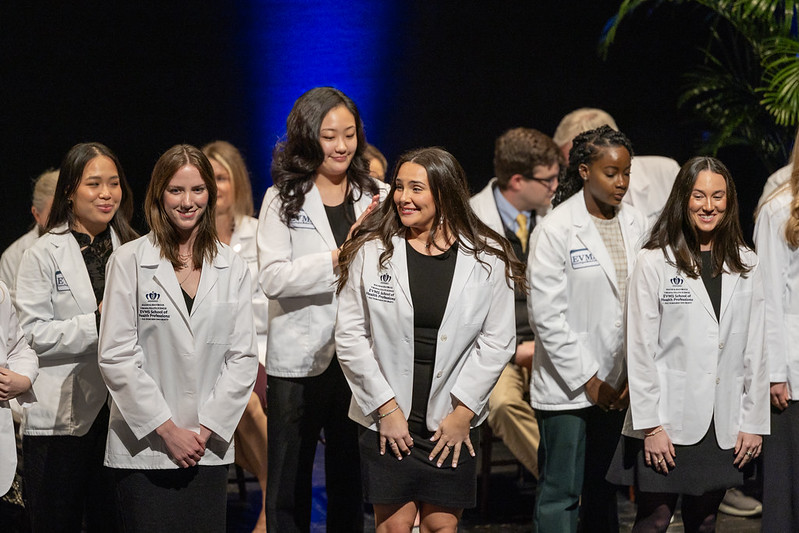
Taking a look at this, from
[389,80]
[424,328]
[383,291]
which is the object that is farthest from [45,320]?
[389,80]

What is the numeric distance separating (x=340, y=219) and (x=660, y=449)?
4.78 ft

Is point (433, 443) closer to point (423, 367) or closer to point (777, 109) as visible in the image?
point (423, 367)

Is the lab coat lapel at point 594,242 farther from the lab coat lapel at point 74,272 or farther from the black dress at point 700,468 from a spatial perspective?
the lab coat lapel at point 74,272

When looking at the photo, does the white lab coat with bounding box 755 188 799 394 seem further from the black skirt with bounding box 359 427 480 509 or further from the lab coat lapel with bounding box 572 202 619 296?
the black skirt with bounding box 359 427 480 509

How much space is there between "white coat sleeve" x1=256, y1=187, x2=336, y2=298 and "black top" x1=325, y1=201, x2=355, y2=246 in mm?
104

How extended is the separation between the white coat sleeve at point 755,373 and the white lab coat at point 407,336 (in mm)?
922

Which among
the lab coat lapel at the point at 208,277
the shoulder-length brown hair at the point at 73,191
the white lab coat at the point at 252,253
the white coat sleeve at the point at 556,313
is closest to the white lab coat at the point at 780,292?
the white coat sleeve at the point at 556,313

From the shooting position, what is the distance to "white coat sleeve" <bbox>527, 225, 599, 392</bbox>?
12.1 ft

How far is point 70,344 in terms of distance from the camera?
341 centimetres

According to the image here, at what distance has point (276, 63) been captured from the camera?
6074 mm

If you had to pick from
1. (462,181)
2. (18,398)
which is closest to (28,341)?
(18,398)

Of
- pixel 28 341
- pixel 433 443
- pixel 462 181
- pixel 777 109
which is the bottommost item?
pixel 433 443

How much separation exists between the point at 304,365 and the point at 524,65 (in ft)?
11.4

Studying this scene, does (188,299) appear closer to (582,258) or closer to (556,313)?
(556,313)
